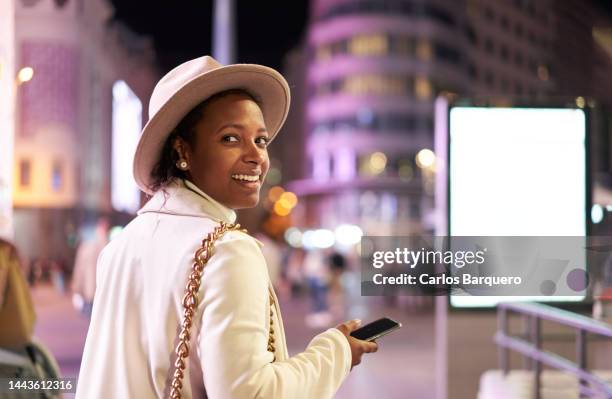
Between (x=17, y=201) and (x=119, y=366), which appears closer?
(x=119, y=366)

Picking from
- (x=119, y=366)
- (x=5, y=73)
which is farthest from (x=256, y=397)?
(x=5, y=73)

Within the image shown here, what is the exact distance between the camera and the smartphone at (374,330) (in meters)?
1.68

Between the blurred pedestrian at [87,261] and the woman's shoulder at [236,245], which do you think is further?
the blurred pedestrian at [87,261]

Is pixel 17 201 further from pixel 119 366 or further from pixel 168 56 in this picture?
pixel 119 366

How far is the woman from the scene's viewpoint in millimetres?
1381

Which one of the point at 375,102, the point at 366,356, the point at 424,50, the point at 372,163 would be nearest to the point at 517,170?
the point at 366,356

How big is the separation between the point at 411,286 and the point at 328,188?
177 ft

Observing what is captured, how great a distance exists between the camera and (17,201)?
4777mm

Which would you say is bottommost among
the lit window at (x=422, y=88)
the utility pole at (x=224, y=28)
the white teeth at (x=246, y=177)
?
the white teeth at (x=246, y=177)

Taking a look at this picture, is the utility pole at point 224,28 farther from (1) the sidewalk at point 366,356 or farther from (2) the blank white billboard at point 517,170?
(2) the blank white billboard at point 517,170

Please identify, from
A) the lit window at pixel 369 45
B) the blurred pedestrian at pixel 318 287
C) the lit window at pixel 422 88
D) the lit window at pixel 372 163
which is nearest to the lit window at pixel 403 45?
the lit window at pixel 369 45

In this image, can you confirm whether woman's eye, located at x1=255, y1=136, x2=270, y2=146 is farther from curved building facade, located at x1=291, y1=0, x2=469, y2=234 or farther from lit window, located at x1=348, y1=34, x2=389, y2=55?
lit window, located at x1=348, y1=34, x2=389, y2=55

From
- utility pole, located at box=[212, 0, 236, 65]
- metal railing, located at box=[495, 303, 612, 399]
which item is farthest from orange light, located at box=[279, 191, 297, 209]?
metal railing, located at box=[495, 303, 612, 399]

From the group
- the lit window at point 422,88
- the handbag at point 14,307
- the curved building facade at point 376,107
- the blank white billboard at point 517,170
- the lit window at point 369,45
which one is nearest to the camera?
the handbag at point 14,307
